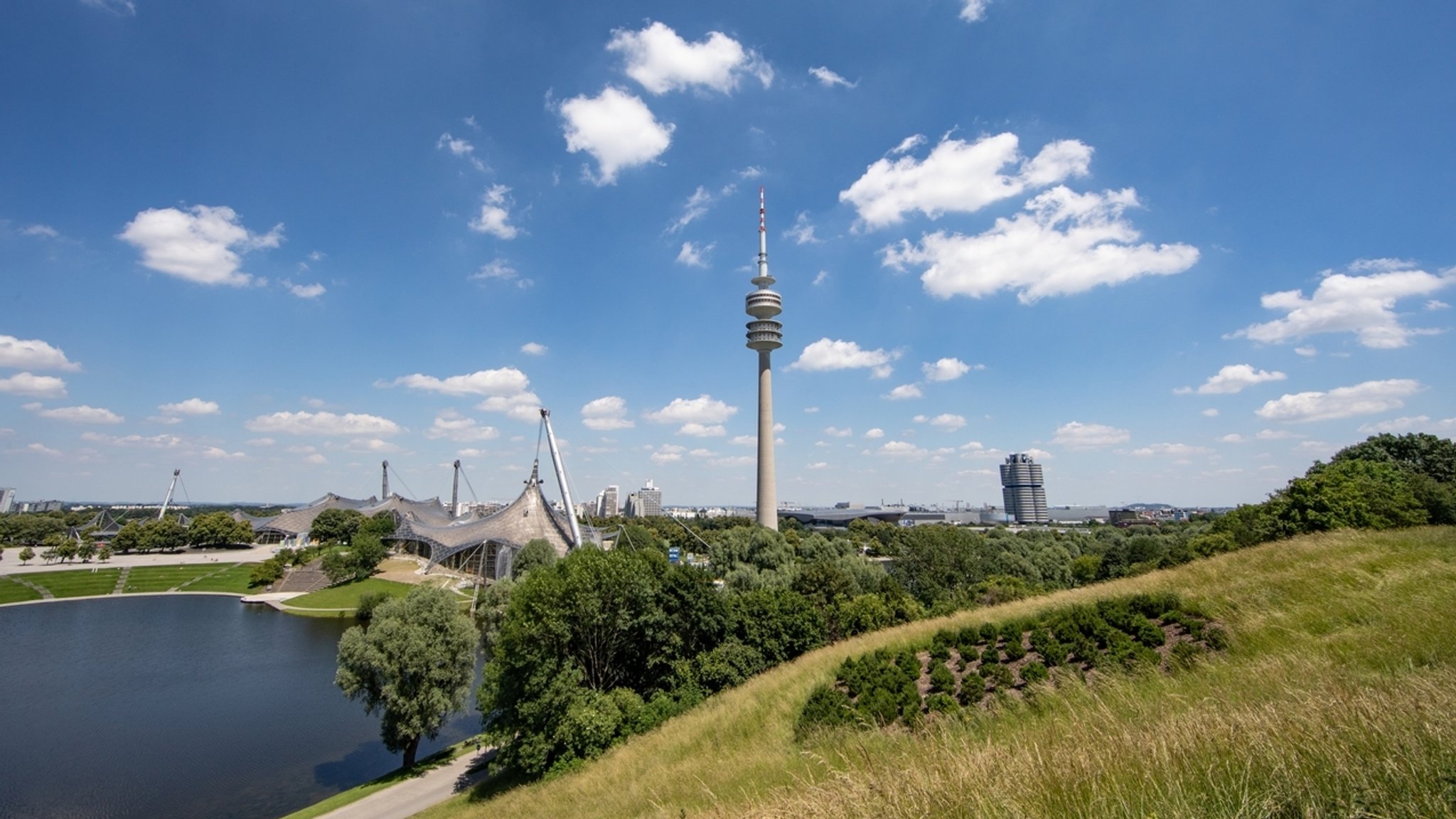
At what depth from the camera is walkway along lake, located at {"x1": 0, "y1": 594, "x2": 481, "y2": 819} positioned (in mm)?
27094

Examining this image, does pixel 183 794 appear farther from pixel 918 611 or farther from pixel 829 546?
pixel 829 546

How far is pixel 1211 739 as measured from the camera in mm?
5047

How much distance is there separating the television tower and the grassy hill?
77.4 metres

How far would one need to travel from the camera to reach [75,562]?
9488 centimetres

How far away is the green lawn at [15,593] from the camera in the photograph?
71.3 meters

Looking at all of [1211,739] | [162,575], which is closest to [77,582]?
[162,575]

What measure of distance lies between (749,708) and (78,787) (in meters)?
33.9

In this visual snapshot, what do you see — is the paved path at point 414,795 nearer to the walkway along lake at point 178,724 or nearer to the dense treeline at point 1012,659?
the walkway along lake at point 178,724

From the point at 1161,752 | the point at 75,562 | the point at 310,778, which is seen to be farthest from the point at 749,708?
the point at 75,562

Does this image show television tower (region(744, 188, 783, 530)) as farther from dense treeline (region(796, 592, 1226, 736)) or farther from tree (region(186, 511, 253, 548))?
tree (region(186, 511, 253, 548))

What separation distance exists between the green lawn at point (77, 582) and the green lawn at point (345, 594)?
29.5m

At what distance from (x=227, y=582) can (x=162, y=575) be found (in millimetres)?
12883

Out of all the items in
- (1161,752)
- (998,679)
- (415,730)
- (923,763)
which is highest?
(1161,752)

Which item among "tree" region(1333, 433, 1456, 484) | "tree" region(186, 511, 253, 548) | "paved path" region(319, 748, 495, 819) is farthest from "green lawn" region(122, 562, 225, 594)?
"tree" region(1333, 433, 1456, 484)
